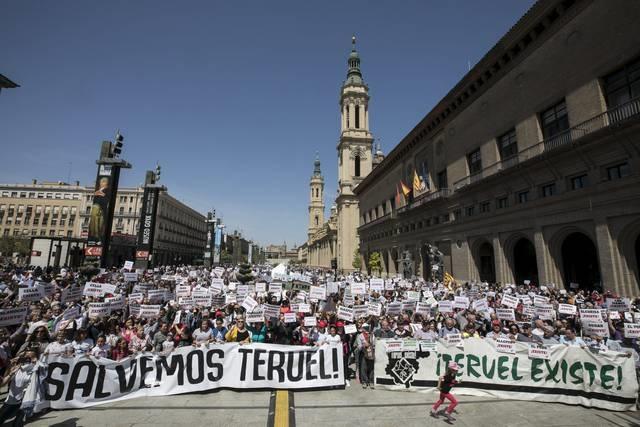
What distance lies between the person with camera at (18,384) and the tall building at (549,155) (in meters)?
25.3

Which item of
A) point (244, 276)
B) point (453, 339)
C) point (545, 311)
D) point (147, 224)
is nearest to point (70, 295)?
point (453, 339)

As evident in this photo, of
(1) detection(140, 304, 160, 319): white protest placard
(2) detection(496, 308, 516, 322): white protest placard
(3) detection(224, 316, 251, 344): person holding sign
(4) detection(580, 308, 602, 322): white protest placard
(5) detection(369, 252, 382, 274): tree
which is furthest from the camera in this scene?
(5) detection(369, 252, 382, 274): tree

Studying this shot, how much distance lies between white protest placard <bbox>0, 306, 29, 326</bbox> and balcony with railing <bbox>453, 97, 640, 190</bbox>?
2724 cm

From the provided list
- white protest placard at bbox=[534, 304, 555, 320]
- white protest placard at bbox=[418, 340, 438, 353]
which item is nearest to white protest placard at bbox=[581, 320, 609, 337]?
white protest placard at bbox=[534, 304, 555, 320]

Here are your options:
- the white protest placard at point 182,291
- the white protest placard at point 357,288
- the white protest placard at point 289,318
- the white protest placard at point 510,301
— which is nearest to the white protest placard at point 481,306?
the white protest placard at point 510,301

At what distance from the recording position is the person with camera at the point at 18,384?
18.4ft

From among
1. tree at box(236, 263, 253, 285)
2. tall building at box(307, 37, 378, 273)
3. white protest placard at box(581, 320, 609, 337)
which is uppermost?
tall building at box(307, 37, 378, 273)

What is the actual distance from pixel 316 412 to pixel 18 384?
5.83m

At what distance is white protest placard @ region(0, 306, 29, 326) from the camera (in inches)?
308

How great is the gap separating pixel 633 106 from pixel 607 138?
6.25 feet

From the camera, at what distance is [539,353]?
805 centimetres

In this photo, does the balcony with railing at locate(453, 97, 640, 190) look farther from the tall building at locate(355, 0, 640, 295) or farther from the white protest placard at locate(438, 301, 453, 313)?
the white protest placard at locate(438, 301, 453, 313)

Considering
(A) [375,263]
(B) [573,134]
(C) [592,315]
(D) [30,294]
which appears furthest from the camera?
(A) [375,263]

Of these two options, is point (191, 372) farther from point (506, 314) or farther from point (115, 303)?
point (506, 314)
